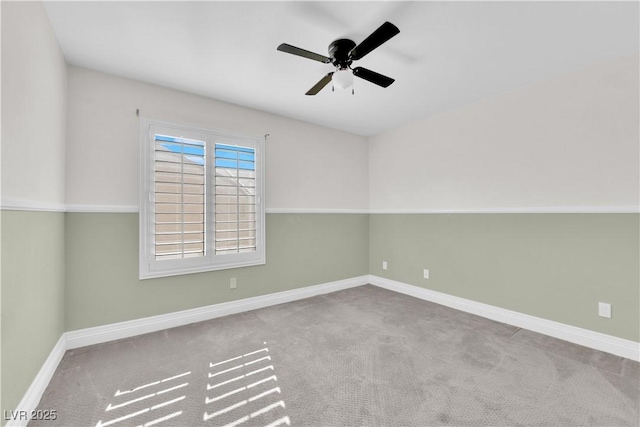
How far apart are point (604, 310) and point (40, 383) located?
4184mm

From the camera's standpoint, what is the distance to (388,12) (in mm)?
1718

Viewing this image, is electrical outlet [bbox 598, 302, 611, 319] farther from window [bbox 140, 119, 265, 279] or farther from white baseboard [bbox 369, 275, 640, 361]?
window [bbox 140, 119, 265, 279]

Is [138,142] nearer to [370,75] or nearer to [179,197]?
[179,197]

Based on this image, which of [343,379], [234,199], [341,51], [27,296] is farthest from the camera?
[234,199]

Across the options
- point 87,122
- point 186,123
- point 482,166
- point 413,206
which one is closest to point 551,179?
point 482,166

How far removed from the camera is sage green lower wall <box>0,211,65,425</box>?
128 cm

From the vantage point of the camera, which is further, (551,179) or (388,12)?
(551,179)

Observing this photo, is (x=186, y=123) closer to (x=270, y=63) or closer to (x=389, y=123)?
(x=270, y=63)

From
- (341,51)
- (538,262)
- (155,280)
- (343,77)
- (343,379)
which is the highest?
(341,51)

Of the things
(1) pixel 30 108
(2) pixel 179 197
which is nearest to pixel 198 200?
(2) pixel 179 197

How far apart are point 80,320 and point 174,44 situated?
7.98 feet

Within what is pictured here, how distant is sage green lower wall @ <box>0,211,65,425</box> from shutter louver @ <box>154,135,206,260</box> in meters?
0.75

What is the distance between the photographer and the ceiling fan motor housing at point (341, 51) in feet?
6.33

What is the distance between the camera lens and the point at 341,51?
1.96 meters
